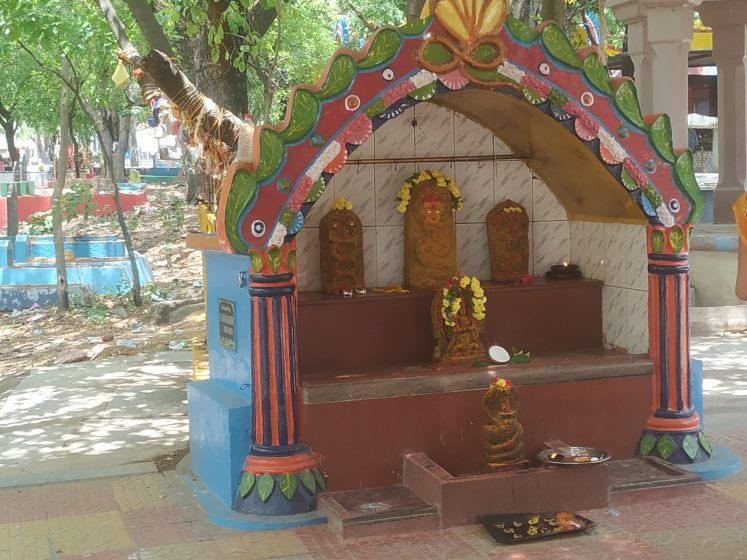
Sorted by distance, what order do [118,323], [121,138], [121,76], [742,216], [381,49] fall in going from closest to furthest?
[381,49] < [742,216] < [121,76] < [118,323] < [121,138]

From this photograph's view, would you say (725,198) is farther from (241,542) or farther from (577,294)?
(241,542)

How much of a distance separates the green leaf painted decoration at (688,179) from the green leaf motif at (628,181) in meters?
0.34

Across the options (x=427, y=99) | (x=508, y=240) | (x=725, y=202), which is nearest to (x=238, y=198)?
(x=427, y=99)

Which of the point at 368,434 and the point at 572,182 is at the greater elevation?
the point at 572,182

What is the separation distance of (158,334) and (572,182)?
344 inches

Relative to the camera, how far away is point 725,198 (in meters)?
17.0

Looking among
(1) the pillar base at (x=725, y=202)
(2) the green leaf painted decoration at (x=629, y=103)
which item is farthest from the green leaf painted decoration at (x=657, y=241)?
(1) the pillar base at (x=725, y=202)

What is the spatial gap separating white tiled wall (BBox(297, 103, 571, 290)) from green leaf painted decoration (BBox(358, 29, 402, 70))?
54.9 inches

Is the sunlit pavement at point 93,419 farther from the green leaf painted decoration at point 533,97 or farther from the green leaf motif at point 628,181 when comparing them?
the green leaf motif at point 628,181

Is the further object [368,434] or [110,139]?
[110,139]

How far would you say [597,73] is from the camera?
7.05 m

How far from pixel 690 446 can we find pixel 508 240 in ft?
6.71

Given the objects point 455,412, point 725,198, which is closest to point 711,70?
point 725,198

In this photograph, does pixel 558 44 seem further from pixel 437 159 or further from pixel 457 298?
pixel 457 298
